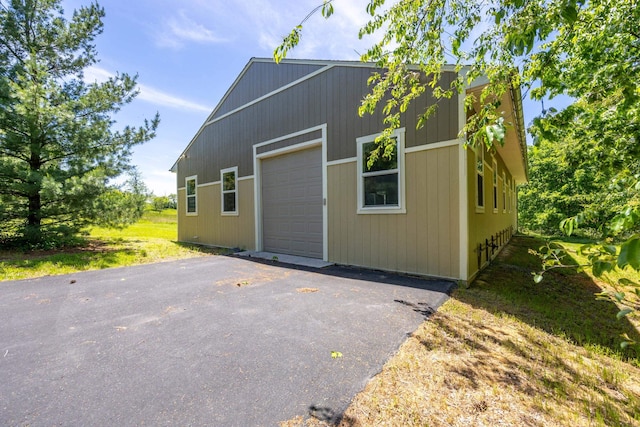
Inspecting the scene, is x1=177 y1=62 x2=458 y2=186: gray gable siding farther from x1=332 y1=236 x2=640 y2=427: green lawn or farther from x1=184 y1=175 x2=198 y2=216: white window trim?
x1=332 y1=236 x2=640 y2=427: green lawn

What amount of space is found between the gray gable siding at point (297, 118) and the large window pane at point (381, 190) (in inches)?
27.7

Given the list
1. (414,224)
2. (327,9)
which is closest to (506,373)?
(414,224)

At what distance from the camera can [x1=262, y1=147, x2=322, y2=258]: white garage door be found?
6.54 meters

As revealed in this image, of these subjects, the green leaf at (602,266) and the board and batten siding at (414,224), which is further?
the board and batten siding at (414,224)

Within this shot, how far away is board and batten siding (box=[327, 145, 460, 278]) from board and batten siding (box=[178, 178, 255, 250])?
3.32m

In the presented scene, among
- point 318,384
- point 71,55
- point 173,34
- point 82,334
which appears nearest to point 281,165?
point 173,34

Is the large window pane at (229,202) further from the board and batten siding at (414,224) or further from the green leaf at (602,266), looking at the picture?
the green leaf at (602,266)

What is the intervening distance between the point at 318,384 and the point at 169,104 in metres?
12.2

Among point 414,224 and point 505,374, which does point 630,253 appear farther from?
point 414,224

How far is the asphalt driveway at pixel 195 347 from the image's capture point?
1.67 meters

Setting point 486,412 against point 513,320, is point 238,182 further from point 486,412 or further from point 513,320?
point 486,412

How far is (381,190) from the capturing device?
17.3 ft

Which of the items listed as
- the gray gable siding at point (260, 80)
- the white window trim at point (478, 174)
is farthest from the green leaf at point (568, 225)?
the gray gable siding at point (260, 80)

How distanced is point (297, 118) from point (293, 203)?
211 cm
